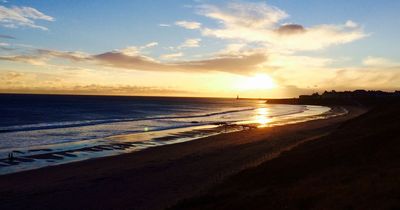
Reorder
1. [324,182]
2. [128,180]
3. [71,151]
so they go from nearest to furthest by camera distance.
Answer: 1. [324,182]
2. [128,180]
3. [71,151]

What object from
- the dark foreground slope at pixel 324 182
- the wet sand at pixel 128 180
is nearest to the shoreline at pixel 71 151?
the wet sand at pixel 128 180

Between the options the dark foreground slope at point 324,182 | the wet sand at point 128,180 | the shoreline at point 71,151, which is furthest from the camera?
the shoreline at point 71,151

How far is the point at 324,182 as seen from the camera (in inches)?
516

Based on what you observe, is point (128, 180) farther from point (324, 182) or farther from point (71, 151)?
point (71, 151)

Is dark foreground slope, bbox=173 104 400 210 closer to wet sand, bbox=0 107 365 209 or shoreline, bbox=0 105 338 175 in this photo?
wet sand, bbox=0 107 365 209

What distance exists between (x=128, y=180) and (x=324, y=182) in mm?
11143

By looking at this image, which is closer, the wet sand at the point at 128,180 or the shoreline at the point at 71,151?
the wet sand at the point at 128,180

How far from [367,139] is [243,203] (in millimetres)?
11549

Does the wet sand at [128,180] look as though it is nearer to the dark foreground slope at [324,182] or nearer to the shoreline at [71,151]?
the shoreline at [71,151]

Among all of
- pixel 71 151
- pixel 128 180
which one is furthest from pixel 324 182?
pixel 71 151

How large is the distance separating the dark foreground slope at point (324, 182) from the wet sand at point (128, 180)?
273cm

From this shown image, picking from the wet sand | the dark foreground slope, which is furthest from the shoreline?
the dark foreground slope

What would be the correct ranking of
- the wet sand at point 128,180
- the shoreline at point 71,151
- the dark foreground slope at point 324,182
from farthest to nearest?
the shoreline at point 71,151 → the wet sand at point 128,180 → the dark foreground slope at point 324,182

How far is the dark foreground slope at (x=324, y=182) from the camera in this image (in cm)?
1077
